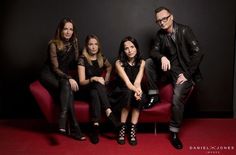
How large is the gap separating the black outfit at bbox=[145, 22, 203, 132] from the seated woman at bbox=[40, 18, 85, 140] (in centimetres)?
94

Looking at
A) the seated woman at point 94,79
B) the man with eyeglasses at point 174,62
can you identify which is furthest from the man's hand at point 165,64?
the seated woman at point 94,79

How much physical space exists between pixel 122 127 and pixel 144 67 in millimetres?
767

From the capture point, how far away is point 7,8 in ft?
14.9

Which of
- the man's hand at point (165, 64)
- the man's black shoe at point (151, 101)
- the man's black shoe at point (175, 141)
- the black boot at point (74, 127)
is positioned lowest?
the man's black shoe at point (175, 141)

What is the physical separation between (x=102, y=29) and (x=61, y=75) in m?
1.09

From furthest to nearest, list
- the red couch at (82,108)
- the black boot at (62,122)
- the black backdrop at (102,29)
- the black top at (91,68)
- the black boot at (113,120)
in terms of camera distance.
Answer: the black backdrop at (102,29) → the black top at (91,68) → the red couch at (82,108) → the black boot at (113,120) → the black boot at (62,122)

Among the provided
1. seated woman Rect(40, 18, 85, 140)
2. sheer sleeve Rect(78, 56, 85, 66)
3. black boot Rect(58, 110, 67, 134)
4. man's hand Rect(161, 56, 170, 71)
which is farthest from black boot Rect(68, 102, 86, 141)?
man's hand Rect(161, 56, 170, 71)

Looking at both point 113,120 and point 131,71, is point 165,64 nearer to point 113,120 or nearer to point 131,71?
point 131,71

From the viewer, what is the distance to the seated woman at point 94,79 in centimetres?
374

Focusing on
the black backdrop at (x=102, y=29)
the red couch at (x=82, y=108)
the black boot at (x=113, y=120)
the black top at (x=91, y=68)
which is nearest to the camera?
the black boot at (x=113, y=120)

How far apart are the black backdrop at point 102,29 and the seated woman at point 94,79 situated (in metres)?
0.68

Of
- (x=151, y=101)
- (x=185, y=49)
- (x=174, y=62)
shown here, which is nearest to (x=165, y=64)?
(x=174, y=62)

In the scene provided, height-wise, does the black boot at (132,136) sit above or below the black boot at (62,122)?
below

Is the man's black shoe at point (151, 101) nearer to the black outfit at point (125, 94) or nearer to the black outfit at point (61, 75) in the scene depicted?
the black outfit at point (125, 94)
